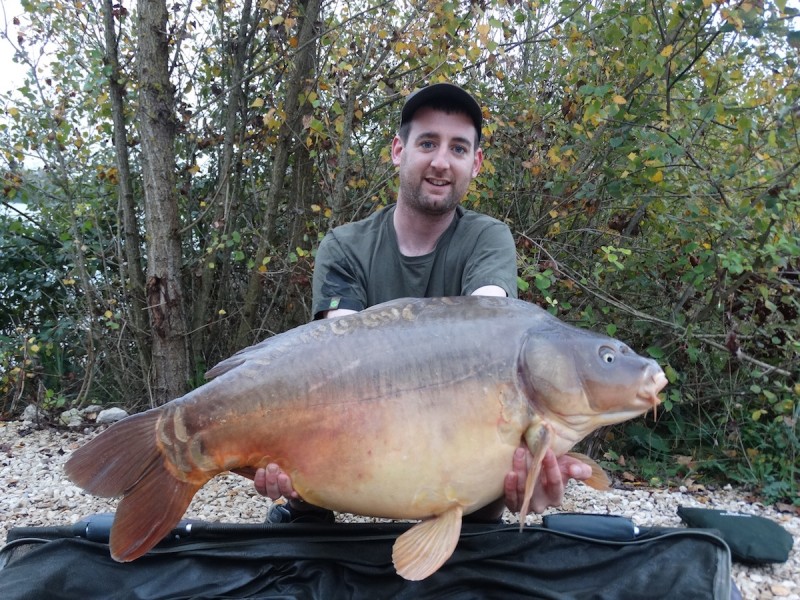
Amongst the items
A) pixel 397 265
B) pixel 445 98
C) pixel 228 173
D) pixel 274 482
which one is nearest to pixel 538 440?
pixel 274 482

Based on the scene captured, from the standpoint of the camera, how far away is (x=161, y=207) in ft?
9.87

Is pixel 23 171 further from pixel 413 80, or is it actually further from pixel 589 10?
pixel 589 10

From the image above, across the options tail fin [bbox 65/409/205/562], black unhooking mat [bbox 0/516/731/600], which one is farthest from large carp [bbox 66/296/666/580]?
black unhooking mat [bbox 0/516/731/600]

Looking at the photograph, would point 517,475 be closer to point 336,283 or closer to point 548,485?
point 548,485

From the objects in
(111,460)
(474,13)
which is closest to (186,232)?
(474,13)

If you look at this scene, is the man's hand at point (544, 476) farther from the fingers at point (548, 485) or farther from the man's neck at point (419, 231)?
the man's neck at point (419, 231)

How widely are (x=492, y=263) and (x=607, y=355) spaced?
0.54 metres

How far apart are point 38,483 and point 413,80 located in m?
2.36

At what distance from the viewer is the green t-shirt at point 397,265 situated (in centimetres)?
187

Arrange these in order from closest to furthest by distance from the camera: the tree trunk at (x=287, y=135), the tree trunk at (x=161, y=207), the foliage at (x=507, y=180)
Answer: the foliage at (x=507, y=180)
the tree trunk at (x=161, y=207)
the tree trunk at (x=287, y=135)

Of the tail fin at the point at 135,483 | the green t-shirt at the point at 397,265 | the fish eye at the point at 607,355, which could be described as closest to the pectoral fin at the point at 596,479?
the fish eye at the point at 607,355

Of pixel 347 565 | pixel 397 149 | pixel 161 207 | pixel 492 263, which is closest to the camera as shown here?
pixel 347 565

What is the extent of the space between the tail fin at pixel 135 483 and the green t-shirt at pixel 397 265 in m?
0.68

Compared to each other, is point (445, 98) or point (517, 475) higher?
point (445, 98)
